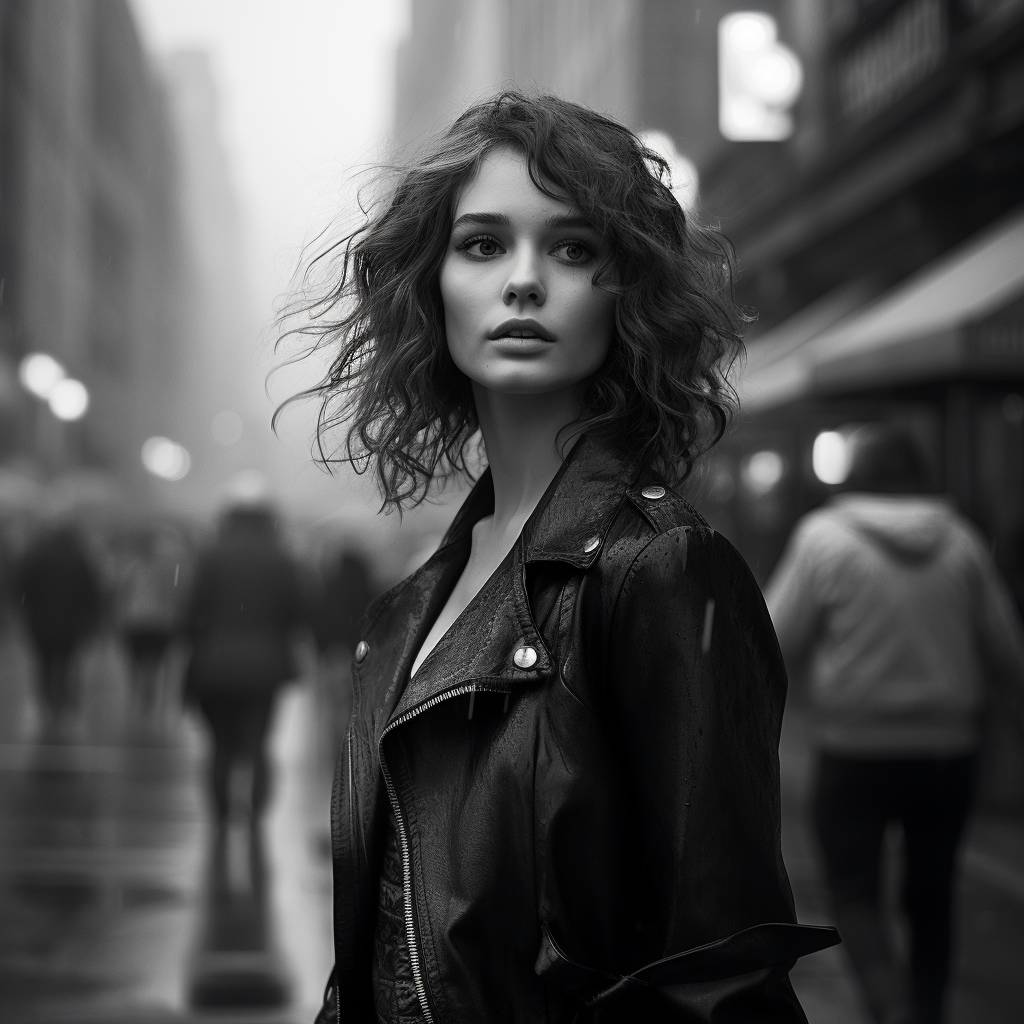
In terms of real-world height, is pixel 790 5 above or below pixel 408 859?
above

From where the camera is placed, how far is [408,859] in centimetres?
142

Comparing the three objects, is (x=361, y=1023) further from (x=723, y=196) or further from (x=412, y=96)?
(x=723, y=196)

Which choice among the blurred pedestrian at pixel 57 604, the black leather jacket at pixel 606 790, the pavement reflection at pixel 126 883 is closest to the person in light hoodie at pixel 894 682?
the pavement reflection at pixel 126 883

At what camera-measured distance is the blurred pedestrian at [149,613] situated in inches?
360

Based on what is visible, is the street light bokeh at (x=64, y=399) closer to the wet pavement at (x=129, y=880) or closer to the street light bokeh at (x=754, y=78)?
the wet pavement at (x=129, y=880)

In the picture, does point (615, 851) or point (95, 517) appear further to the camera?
point (95, 517)

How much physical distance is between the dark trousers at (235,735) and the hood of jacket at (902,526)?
11.1 ft

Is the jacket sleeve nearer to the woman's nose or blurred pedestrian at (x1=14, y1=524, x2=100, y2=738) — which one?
the woman's nose

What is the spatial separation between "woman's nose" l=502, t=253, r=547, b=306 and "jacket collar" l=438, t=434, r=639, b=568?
0.17 meters

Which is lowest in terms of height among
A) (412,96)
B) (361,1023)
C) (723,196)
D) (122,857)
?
(122,857)

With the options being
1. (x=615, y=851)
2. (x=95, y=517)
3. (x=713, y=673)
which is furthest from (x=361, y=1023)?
→ (x=95, y=517)

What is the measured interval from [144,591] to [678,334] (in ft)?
27.3

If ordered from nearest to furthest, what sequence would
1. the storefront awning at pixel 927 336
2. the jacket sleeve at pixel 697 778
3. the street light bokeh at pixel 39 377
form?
1. the jacket sleeve at pixel 697 778
2. the storefront awning at pixel 927 336
3. the street light bokeh at pixel 39 377

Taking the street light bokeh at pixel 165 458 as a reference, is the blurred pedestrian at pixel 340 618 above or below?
below
